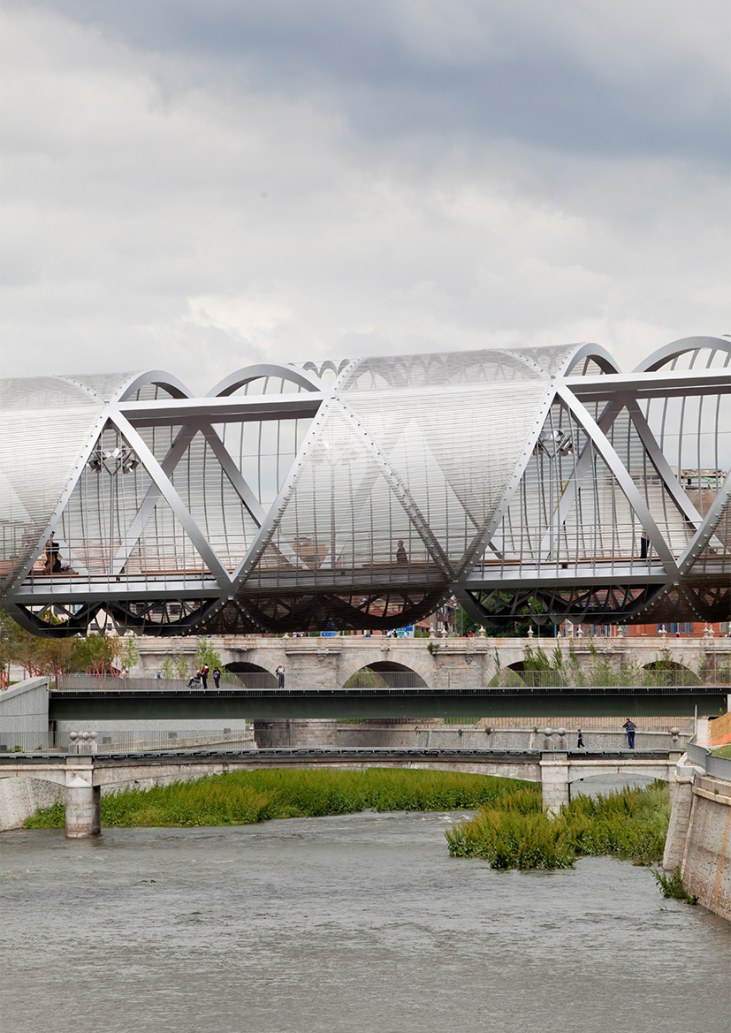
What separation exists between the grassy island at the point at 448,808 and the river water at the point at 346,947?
3.97ft

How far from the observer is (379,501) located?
2591 inches

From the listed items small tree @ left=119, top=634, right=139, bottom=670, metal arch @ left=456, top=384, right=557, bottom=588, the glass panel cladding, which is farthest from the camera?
small tree @ left=119, top=634, right=139, bottom=670

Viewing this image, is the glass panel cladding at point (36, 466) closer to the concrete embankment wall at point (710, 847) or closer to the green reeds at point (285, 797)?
the green reeds at point (285, 797)

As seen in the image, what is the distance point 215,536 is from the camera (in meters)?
70.4

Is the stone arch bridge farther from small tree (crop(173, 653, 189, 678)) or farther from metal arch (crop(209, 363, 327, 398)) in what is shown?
metal arch (crop(209, 363, 327, 398))

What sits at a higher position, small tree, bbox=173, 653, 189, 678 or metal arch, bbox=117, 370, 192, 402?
metal arch, bbox=117, 370, 192, 402

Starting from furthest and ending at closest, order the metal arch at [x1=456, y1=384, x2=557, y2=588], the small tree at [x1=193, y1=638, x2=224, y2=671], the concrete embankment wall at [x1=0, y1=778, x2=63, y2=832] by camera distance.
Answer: the small tree at [x1=193, y1=638, x2=224, y2=671] → the metal arch at [x1=456, y1=384, x2=557, y2=588] → the concrete embankment wall at [x1=0, y1=778, x2=63, y2=832]

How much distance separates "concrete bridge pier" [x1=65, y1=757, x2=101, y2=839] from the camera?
59.0 meters

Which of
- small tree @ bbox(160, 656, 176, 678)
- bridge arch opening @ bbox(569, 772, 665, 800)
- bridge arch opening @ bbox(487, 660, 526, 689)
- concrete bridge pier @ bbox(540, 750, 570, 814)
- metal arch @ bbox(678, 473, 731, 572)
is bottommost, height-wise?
bridge arch opening @ bbox(569, 772, 665, 800)

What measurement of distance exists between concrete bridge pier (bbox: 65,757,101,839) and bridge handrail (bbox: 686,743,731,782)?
23.7 m

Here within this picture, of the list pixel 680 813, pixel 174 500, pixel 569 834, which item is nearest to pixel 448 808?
pixel 569 834

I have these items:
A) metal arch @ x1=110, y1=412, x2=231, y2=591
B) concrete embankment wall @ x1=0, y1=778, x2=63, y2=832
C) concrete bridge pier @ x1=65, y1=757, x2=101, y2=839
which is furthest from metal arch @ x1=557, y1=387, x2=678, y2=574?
concrete embankment wall @ x1=0, y1=778, x2=63, y2=832

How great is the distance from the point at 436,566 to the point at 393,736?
106 ft

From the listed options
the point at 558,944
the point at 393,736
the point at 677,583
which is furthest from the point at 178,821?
the point at 393,736
